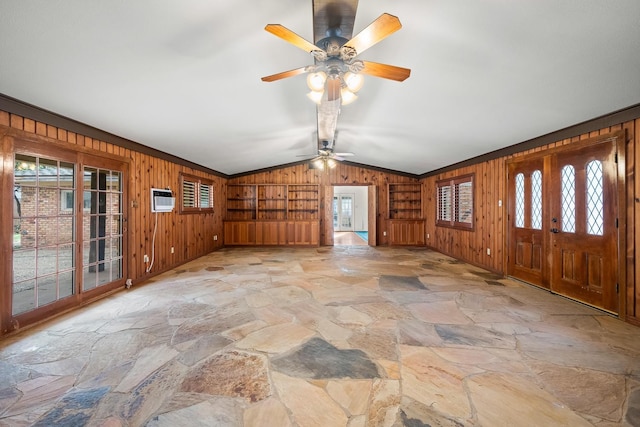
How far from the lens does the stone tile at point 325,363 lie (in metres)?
1.91

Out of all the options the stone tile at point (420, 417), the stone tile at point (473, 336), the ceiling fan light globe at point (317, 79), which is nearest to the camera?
the stone tile at point (420, 417)

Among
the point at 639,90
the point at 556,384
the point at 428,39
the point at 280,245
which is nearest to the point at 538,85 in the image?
the point at 639,90

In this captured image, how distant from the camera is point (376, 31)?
163cm

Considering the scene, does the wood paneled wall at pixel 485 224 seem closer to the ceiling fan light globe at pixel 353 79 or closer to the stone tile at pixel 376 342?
the stone tile at pixel 376 342

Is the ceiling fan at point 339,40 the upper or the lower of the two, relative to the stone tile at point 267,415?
upper

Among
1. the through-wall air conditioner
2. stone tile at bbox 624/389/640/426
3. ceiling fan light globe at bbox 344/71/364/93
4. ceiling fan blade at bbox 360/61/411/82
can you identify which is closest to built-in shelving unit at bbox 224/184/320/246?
the through-wall air conditioner

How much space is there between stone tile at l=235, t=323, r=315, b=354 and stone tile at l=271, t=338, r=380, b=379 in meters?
0.13

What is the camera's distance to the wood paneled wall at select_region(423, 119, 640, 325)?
2748mm

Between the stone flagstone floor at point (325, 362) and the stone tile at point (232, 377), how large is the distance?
1cm

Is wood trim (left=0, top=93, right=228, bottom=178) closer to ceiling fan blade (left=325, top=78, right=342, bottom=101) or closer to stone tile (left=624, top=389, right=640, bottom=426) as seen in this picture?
ceiling fan blade (left=325, top=78, right=342, bottom=101)

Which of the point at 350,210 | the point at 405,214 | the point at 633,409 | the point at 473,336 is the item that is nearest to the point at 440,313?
the point at 473,336

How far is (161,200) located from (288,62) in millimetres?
3611

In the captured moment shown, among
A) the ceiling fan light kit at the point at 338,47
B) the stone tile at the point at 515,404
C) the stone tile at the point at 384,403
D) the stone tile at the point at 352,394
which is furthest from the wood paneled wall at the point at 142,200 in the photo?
the stone tile at the point at 515,404

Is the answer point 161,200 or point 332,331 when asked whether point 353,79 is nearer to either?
point 332,331
